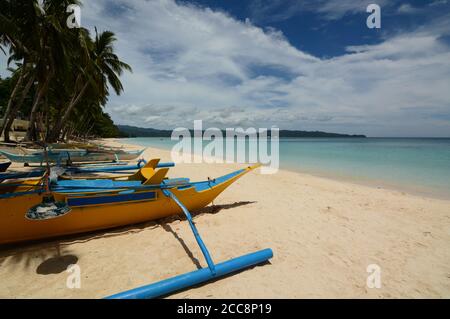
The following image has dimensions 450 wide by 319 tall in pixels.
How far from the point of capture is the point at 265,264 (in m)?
2.76

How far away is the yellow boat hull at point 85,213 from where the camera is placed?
8.87 ft

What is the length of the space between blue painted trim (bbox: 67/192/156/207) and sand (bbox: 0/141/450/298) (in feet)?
1.90

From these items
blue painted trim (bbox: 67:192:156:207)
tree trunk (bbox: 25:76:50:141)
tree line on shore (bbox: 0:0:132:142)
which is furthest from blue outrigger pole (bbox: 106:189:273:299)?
tree trunk (bbox: 25:76:50:141)

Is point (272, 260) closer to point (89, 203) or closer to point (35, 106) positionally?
point (89, 203)

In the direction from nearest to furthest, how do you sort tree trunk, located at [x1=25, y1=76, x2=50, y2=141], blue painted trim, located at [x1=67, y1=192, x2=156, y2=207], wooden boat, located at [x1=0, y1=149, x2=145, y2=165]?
blue painted trim, located at [x1=67, y1=192, x2=156, y2=207] < wooden boat, located at [x1=0, y1=149, x2=145, y2=165] < tree trunk, located at [x1=25, y1=76, x2=50, y2=141]

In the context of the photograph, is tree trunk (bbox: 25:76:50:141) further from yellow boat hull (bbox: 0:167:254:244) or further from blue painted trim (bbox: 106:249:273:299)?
blue painted trim (bbox: 106:249:273:299)

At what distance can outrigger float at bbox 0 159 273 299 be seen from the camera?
6.98ft

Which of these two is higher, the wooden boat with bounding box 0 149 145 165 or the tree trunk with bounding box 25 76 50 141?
the tree trunk with bounding box 25 76 50 141

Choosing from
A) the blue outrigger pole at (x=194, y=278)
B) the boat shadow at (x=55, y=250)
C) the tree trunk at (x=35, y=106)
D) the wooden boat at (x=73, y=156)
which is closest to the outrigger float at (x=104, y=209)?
the blue outrigger pole at (x=194, y=278)

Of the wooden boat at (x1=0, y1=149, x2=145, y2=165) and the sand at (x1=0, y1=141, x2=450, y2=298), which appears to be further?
the wooden boat at (x1=0, y1=149, x2=145, y2=165)
